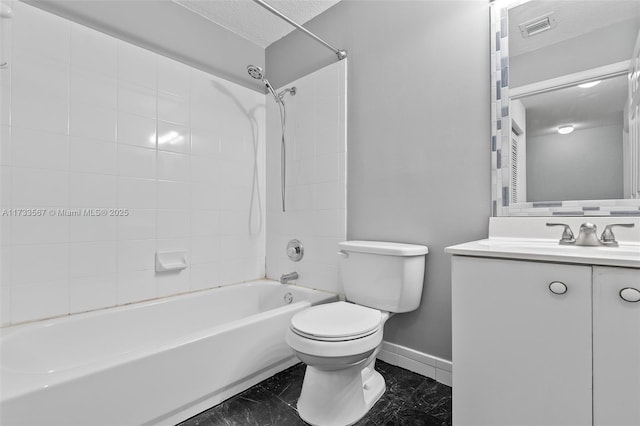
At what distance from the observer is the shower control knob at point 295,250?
2.18m

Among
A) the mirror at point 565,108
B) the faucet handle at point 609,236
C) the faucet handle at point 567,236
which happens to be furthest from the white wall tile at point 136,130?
the faucet handle at point 609,236

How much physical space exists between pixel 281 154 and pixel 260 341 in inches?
52.6

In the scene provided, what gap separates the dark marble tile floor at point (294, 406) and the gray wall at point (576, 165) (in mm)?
1012

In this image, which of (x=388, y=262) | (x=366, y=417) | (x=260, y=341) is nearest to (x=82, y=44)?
(x=260, y=341)

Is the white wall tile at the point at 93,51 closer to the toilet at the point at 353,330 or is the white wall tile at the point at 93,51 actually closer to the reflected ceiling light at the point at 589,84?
the toilet at the point at 353,330

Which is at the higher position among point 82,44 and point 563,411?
point 82,44

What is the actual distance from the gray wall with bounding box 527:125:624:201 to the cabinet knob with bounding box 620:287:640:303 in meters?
0.62

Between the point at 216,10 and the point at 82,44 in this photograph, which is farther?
the point at 216,10

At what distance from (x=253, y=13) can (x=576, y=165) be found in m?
2.05

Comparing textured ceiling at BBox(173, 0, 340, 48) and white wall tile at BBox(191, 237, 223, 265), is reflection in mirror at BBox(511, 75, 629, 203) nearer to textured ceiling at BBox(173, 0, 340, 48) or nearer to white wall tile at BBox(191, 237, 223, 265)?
textured ceiling at BBox(173, 0, 340, 48)

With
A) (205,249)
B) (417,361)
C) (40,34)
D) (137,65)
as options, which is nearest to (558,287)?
(417,361)

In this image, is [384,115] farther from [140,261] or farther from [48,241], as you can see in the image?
[48,241]

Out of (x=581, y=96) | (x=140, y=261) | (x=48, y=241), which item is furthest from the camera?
(x=140, y=261)

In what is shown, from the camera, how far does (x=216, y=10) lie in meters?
2.05
